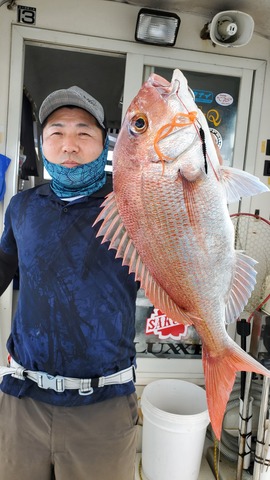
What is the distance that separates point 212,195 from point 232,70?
253 cm

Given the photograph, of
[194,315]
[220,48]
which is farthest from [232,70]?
[194,315]

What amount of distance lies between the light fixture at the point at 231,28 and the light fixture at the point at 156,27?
0.97 ft

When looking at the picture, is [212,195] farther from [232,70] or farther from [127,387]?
[232,70]

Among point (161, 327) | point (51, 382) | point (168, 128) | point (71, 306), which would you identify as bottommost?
point (161, 327)

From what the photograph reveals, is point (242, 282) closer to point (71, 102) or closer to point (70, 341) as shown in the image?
point (70, 341)

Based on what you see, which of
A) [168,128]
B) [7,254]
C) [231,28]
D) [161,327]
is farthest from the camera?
[161,327]

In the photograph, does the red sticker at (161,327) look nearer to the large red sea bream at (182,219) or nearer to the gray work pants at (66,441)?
the gray work pants at (66,441)

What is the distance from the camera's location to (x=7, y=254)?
1.67m

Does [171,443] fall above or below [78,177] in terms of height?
below

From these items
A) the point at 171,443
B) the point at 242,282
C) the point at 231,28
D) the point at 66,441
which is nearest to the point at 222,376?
the point at 242,282

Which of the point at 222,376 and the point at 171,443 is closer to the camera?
the point at 222,376

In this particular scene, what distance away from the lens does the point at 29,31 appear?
2.82m

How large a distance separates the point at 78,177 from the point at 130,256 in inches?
20.4

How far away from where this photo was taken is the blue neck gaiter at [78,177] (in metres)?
1.45
